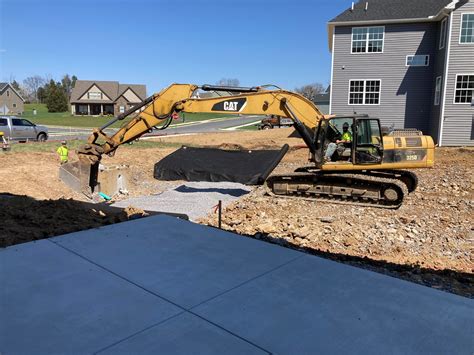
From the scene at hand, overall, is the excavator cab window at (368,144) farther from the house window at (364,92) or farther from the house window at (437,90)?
the house window at (364,92)

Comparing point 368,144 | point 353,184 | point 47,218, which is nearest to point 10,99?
point 353,184

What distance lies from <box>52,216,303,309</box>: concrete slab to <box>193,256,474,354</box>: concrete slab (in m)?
0.26

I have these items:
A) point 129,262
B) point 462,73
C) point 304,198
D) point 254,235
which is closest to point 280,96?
point 304,198

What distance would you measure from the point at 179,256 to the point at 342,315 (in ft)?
6.28

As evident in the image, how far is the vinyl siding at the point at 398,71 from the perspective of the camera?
23.7m

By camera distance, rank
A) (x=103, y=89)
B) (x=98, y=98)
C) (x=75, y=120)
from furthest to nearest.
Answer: (x=103, y=89) → (x=98, y=98) → (x=75, y=120)

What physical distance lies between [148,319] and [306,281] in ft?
5.02

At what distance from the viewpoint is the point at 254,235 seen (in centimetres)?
857

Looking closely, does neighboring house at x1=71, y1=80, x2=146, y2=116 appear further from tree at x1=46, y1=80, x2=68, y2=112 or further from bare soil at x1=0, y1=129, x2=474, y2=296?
bare soil at x1=0, y1=129, x2=474, y2=296

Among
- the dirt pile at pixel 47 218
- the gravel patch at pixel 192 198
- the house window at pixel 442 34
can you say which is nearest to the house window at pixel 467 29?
the house window at pixel 442 34

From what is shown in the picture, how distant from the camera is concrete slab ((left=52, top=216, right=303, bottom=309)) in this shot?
3734 millimetres

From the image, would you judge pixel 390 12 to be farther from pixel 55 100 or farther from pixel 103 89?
pixel 55 100

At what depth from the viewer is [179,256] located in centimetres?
445

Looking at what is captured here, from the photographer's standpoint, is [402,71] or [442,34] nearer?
[442,34]
